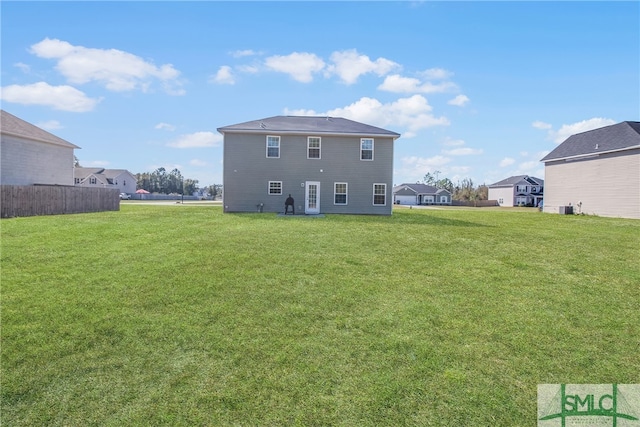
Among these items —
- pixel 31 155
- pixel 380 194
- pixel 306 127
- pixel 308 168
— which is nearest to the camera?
pixel 308 168

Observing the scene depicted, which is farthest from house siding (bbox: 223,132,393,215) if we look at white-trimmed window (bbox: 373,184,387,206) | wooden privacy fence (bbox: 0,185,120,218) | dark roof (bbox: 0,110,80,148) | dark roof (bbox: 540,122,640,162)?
dark roof (bbox: 540,122,640,162)

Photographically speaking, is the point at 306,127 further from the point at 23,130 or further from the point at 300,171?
the point at 23,130

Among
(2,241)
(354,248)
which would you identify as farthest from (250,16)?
(2,241)

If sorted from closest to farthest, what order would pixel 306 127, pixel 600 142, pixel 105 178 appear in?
pixel 306 127, pixel 600 142, pixel 105 178

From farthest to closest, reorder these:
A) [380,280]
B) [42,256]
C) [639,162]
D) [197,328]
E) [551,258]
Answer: [639,162] < [551,258] < [42,256] < [380,280] < [197,328]

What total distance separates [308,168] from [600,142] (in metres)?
22.7

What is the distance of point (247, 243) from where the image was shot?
33.0 feet

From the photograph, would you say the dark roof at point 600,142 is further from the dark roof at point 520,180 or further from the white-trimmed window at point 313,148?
the dark roof at point 520,180

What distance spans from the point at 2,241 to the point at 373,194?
A: 708 inches

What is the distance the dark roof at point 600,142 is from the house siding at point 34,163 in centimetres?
4012

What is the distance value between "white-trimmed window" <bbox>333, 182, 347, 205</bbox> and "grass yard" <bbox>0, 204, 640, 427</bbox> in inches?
529

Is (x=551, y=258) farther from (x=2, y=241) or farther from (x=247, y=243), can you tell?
(x=2, y=241)

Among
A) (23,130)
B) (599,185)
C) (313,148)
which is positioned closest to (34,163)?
(23,130)

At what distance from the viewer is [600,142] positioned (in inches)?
1042
